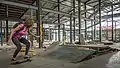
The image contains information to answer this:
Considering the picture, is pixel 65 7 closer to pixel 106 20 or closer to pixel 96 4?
pixel 96 4

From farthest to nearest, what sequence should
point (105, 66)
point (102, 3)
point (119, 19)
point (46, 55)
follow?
point (119, 19)
point (102, 3)
point (46, 55)
point (105, 66)

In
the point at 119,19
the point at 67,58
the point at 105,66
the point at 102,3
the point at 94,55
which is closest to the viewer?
the point at 105,66

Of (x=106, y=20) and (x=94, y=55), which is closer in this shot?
(x=94, y=55)

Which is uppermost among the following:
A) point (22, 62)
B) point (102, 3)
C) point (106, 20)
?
point (102, 3)

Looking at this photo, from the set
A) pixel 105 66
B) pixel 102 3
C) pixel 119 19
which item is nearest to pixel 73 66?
pixel 105 66

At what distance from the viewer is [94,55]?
3.70m

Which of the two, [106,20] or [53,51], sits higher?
[106,20]

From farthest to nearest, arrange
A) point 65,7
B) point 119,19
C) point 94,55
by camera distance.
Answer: point 119,19 → point 65,7 → point 94,55

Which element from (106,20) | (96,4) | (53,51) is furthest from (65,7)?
(53,51)

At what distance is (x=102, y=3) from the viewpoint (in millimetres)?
14398

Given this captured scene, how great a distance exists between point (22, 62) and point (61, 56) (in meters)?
1.01

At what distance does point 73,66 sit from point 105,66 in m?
0.62

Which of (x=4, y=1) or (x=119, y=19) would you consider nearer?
(x=4, y=1)

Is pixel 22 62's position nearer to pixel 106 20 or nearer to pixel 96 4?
pixel 96 4
